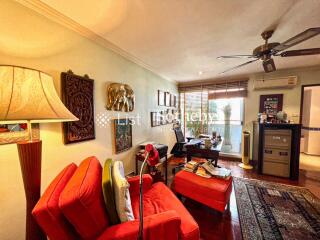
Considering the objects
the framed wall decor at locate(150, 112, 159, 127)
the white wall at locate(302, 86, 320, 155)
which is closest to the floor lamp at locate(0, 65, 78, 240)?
the framed wall decor at locate(150, 112, 159, 127)

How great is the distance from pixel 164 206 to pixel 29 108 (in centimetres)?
132

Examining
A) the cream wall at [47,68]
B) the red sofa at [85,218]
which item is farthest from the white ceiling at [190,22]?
the red sofa at [85,218]

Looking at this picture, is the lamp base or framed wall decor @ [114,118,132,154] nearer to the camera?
the lamp base

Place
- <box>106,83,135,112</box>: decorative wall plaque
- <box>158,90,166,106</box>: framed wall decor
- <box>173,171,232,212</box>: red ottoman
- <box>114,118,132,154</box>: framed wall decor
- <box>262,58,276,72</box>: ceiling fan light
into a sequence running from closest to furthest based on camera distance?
<box>173,171,232,212</box>: red ottoman
<box>262,58,276,72</box>: ceiling fan light
<box>106,83,135,112</box>: decorative wall plaque
<box>114,118,132,154</box>: framed wall decor
<box>158,90,166,106</box>: framed wall decor

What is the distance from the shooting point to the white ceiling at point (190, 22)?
1385 millimetres

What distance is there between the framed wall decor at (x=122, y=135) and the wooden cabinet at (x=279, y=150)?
2782 millimetres

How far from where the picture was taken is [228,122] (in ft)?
14.0

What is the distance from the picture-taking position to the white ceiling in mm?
1385

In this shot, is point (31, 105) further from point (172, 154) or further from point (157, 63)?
point (172, 154)

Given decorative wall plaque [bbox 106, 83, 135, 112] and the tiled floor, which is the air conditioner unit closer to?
the tiled floor

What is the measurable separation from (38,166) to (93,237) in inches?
21.4

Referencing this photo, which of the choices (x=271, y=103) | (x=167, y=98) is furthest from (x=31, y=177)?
(x=271, y=103)

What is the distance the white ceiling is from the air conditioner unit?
130cm

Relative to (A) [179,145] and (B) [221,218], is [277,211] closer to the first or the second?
(B) [221,218]
